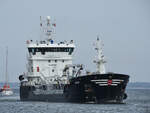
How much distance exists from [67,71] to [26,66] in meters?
8.92

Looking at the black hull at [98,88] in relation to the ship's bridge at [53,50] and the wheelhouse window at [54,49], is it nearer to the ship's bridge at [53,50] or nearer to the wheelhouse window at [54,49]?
the ship's bridge at [53,50]

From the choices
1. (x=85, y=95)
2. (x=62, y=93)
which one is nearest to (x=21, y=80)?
(x=62, y=93)

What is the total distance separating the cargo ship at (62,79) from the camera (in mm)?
71312

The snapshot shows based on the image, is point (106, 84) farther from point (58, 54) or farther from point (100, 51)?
point (58, 54)

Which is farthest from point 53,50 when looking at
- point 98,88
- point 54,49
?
point 98,88

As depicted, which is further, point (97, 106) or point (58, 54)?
point (58, 54)

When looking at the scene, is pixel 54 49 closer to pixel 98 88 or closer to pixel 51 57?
pixel 51 57

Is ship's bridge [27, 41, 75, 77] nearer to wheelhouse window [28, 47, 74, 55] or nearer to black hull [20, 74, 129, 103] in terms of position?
wheelhouse window [28, 47, 74, 55]

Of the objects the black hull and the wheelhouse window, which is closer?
the black hull

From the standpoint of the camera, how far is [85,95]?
72.7 meters

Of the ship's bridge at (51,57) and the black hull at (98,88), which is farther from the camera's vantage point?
the ship's bridge at (51,57)

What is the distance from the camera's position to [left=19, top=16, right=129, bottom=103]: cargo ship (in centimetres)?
7131

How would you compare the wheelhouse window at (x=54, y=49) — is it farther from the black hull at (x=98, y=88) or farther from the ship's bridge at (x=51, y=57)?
the black hull at (x=98, y=88)

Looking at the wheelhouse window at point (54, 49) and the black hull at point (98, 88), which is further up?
the wheelhouse window at point (54, 49)
